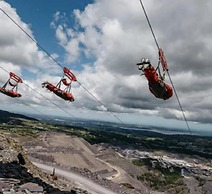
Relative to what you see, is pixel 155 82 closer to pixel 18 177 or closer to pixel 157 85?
pixel 157 85

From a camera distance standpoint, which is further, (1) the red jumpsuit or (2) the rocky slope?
(2) the rocky slope

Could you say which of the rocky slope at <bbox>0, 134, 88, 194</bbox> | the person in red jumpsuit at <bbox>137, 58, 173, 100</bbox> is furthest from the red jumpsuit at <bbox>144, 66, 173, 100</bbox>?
the rocky slope at <bbox>0, 134, 88, 194</bbox>

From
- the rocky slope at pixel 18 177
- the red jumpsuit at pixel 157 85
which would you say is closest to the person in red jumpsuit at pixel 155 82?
the red jumpsuit at pixel 157 85

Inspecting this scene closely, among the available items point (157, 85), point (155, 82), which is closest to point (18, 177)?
point (157, 85)

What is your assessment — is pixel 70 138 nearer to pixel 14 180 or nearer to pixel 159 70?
pixel 14 180

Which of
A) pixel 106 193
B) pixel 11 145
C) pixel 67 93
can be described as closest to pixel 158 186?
pixel 106 193

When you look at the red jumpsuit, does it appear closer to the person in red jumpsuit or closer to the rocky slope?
the person in red jumpsuit

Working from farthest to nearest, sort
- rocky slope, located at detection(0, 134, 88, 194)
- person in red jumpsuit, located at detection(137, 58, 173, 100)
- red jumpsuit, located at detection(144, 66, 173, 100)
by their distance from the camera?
1. rocky slope, located at detection(0, 134, 88, 194)
2. red jumpsuit, located at detection(144, 66, 173, 100)
3. person in red jumpsuit, located at detection(137, 58, 173, 100)

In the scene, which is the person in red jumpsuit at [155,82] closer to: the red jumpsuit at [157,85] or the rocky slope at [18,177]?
the red jumpsuit at [157,85]
